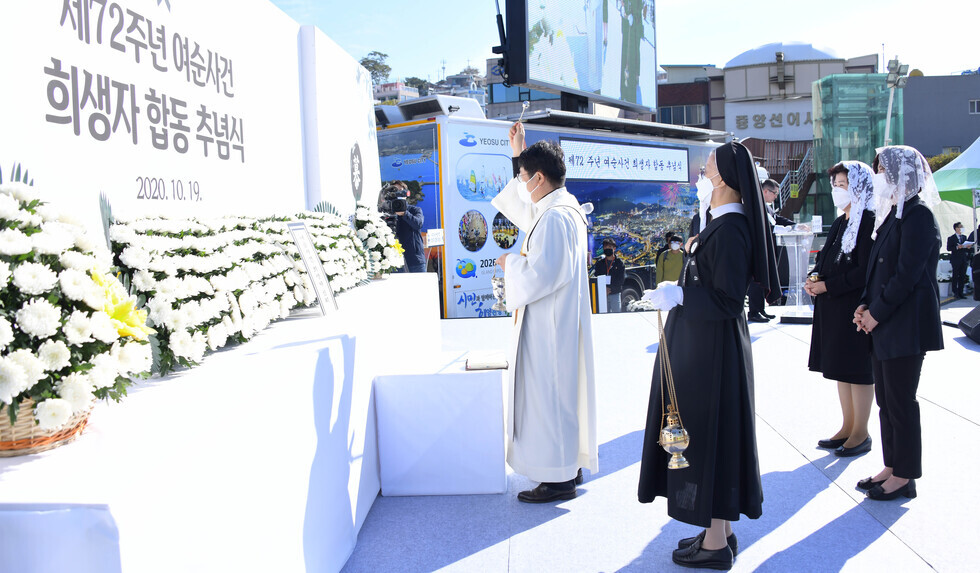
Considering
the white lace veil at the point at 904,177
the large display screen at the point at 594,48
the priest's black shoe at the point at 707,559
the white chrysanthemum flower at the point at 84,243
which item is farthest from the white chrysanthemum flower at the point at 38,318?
the large display screen at the point at 594,48

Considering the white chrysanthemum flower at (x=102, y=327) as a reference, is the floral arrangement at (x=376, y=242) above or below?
above

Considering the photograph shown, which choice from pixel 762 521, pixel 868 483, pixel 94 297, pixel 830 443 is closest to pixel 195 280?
pixel 94 297

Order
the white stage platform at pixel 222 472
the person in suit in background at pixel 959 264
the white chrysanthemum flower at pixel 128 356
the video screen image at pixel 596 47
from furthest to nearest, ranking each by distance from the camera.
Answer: the person in suit in background at pixel 959 264, the video screen image at pixel 596 47, the white chrysanthemum flower at pixel 128 356, the white stage platform at pixel 222 472

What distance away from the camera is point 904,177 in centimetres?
349

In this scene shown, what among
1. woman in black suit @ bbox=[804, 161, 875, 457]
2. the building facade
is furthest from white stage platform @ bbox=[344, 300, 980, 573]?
the building facade

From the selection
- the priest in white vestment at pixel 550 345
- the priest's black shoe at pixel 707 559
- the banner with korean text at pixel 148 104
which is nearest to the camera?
the banner with korean text at pixel 148 104

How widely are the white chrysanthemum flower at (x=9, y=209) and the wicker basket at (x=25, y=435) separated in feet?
1.46

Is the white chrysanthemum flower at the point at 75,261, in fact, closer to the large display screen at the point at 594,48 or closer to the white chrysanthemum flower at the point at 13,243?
the white chrysanthemum flower at the point at 13,243

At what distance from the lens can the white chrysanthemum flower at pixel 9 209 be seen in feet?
5.33

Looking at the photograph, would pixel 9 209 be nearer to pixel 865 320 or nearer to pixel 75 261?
pixel 75 261

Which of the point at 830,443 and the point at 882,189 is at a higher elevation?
the point at 882,189

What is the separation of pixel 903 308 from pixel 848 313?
26.3 inches

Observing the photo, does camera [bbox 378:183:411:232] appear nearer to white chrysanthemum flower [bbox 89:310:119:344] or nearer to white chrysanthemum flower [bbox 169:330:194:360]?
white chrysanthemum flower [bbox 169:330:194:360]

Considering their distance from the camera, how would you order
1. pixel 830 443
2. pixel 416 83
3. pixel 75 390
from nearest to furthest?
pixel 75 390 < pixel 830 443 < pixel 416 83
